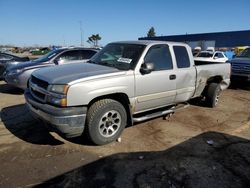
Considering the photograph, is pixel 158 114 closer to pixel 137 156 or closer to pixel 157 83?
pixel 157 83

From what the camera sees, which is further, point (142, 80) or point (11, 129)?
point (11, 129)

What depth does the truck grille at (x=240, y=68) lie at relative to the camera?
10.2 metres

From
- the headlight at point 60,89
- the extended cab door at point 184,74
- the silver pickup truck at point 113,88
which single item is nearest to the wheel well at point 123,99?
the silver pickup truck at point 113,88

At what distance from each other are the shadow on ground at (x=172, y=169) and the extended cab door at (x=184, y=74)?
1.48m

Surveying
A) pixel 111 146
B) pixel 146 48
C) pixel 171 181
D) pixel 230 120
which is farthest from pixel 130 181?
pixel 230 120

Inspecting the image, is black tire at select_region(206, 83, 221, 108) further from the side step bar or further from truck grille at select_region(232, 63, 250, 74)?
truck grille at select_region(232, 63, 250, 74)

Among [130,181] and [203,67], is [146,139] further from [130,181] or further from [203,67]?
[203,67]

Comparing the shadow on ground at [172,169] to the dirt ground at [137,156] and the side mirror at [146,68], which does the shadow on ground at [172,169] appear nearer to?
the dirt ground at [137,156]

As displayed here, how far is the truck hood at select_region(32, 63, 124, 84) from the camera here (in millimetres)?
4043

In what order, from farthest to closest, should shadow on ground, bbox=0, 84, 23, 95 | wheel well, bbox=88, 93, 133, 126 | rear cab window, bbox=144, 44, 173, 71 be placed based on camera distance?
shadow on ground, bbox=0, 84, 23, 95, rear cab window, bbox=144, 44, 173, 71, wheel well, bbox=88, 93, 133, 126

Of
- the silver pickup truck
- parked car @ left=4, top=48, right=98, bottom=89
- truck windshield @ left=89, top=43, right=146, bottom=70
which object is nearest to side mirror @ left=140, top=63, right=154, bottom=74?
the silver pickup truck

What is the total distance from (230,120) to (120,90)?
3.37 m

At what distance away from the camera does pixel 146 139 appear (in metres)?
4.84

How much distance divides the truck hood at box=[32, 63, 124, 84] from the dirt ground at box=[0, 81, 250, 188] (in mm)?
1211
